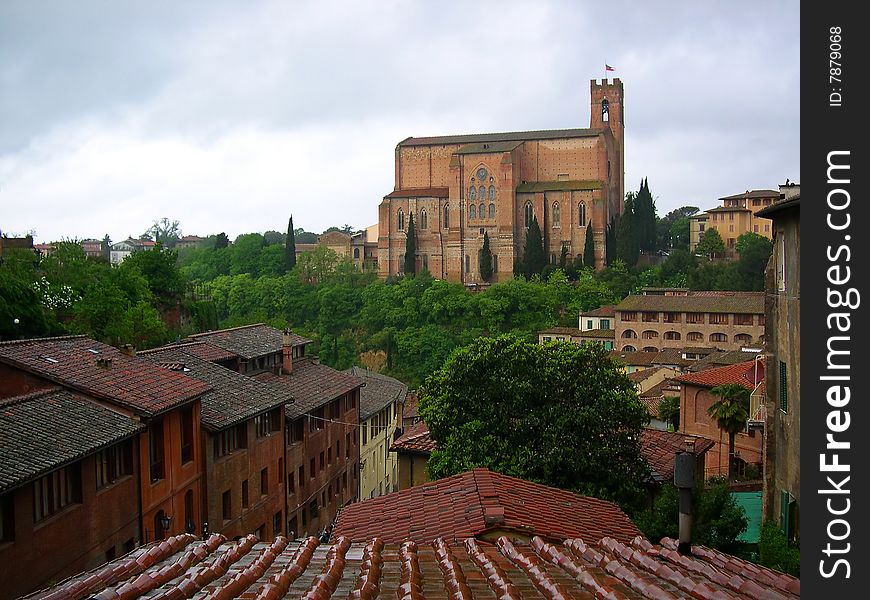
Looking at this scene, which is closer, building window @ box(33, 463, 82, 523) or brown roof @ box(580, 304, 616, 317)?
building window @ box(33, 463, 82, 523)

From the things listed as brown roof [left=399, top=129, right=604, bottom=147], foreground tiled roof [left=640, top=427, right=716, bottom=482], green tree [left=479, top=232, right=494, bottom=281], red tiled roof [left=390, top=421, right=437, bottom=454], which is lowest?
foreground tiled roof [left=640, top=427, right=716, bottom=482]

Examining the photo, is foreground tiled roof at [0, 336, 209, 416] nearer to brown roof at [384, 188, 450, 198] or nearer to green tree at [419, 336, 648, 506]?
green tree at [419, 336, 648, 506]

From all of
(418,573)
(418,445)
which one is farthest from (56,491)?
(418,445)

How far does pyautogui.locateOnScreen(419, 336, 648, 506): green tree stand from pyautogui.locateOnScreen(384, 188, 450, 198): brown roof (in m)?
82.5

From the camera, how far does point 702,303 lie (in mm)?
68125

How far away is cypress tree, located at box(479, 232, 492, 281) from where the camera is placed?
333ft

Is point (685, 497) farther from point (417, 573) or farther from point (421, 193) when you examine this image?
point (421, 193)

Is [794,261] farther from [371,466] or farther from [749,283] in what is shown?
[749,283]

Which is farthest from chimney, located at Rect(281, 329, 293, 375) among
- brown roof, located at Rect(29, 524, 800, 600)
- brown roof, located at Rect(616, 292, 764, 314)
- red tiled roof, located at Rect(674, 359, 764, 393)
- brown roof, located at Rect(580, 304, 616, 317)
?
brown roof, located at Rect(580, 304, 616, 317)

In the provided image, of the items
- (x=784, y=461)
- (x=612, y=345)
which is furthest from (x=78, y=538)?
(x=612, y=345)

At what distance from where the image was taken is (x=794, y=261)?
48.1 feet

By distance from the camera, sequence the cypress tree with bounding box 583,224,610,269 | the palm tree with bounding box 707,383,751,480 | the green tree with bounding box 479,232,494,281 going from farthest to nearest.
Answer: the green tree with bounding box 479,232,494,281
the cypress tree with bounding box 583,224,610,269
the palm tree with bounding box 707,383,751,480

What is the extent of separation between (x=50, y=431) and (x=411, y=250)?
89.8m

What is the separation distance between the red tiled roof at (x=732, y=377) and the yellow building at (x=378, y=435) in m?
13.2
